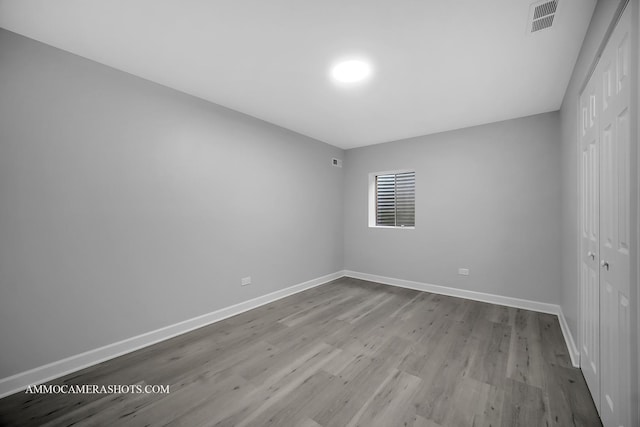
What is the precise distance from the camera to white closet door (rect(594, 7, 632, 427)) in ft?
3.91

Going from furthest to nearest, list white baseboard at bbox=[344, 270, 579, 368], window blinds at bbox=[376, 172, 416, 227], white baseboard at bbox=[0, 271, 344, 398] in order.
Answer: window blinds at bbox=[376, 172, 416, 227] < white baseboard at bbox=[344, 270, 579, 368] < white baseboard at bbox=[0, 271, 344, 398]

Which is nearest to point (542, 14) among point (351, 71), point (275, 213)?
point (351, 71)

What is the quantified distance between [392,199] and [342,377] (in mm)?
3533

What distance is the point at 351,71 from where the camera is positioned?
2.41 metres

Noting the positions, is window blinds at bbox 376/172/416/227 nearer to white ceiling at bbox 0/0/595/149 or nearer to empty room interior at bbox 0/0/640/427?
empty room interior at bbox 0/0/640/427

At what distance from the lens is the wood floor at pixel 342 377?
64.9 inches

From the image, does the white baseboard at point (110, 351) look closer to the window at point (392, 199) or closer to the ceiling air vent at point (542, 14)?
the window at point (392, 199)

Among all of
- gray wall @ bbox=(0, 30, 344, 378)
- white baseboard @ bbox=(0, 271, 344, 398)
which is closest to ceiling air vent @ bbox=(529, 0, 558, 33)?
gray wall @ bbox=(0, 30, 344, 378)

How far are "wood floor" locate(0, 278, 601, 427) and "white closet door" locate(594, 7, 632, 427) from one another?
1.65ft

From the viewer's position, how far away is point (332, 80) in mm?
2600

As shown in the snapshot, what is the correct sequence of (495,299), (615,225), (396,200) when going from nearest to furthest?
(615,225) < (495,299) < (396,200)

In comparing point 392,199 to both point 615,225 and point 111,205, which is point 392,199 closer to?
point 615,225

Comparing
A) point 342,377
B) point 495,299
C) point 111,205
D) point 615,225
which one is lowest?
point 342,377

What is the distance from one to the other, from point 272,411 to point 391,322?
184 centimetres
